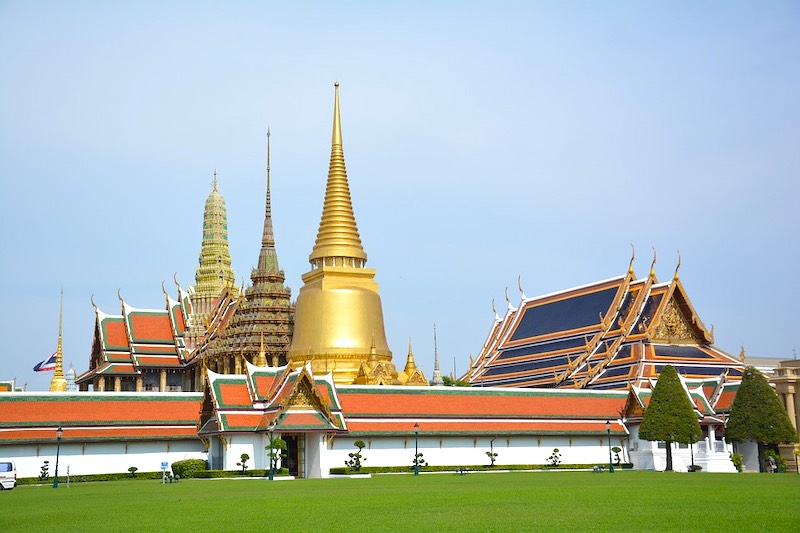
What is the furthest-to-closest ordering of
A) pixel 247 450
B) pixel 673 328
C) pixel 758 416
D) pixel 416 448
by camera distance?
pixel 673 328 < pixel 758 416 < pixel 416 448 < pixel 247 450

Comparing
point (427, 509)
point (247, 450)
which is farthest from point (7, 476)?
point (427, 509)

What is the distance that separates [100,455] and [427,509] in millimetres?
24124

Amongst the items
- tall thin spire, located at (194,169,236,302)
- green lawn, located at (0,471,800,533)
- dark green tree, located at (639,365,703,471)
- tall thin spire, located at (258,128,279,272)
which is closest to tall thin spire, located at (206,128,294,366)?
tall thin spire, located at (258,128,279,272)

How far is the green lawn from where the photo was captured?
15500 millimetres

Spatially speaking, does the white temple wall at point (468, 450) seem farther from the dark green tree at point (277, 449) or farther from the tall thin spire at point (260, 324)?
the tall thin spire at point (260, 324)

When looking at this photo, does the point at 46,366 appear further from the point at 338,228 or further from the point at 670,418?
the point at 670,418

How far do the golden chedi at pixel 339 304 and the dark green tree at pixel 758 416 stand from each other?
57.5ft

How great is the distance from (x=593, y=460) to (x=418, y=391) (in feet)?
28.0

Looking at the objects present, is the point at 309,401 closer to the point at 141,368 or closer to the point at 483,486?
the point at 483,486

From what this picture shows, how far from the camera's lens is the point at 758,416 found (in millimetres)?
41781

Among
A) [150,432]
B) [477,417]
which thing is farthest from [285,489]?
[477,417]

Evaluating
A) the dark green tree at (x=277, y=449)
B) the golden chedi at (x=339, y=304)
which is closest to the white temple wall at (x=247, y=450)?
the dark green tree at (x=277, y=449)

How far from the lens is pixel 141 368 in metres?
65.4

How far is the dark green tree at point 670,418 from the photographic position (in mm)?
40500
